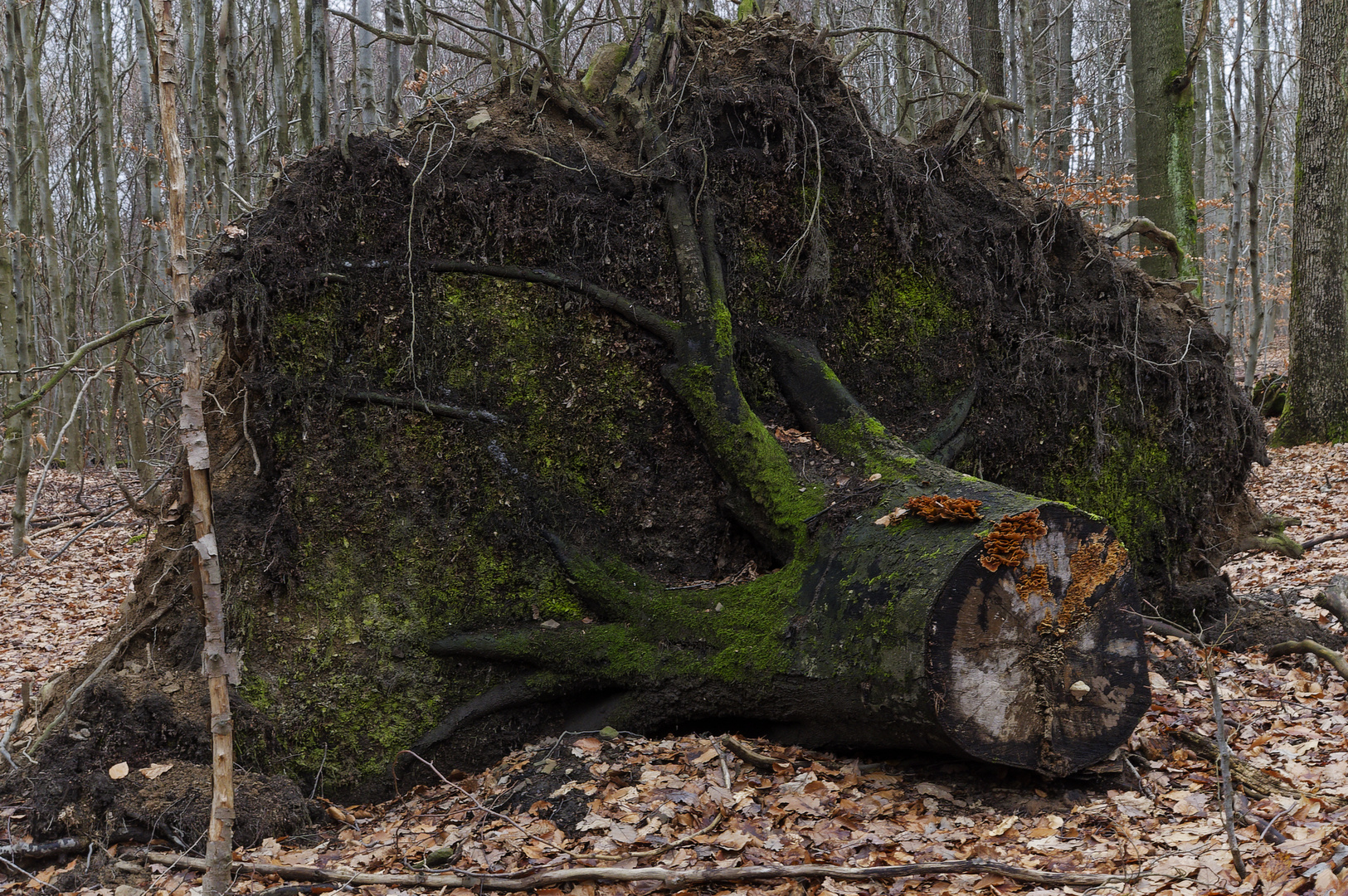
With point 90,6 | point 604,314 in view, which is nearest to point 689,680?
point 604,314

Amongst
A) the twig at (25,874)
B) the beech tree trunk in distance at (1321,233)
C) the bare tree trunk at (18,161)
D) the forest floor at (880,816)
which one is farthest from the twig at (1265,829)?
the bare tree trunk at (18,161)

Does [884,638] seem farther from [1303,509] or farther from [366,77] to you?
[1303,509]

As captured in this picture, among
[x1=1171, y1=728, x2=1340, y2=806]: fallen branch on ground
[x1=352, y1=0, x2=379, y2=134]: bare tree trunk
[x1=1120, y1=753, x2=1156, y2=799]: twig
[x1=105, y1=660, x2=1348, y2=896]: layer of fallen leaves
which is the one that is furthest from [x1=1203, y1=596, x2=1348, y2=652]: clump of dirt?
[x1=352, y1=0, x2=379, y2=134]: bare tree trunk

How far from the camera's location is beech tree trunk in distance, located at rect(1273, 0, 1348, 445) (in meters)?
11.3

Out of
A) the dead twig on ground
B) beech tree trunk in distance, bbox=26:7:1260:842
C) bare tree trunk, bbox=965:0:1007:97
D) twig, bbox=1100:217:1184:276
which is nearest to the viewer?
the dead twig on ground

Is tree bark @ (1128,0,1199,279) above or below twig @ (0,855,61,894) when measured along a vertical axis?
above

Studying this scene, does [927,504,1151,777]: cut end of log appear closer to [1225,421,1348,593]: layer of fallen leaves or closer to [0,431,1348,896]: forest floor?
[0,431,1348,896]: forest floor

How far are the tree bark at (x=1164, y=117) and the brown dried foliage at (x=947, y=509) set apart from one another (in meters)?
7.34

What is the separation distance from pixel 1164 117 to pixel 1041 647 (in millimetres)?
8772

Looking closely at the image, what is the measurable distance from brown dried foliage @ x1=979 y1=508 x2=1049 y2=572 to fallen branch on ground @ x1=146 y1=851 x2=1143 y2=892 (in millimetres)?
1178

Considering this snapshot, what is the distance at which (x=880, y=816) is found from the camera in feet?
12.1

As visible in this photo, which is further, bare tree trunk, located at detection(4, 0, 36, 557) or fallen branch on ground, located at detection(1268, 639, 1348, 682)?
bare tree trunk, located at detection(4, 0, 36, 557)

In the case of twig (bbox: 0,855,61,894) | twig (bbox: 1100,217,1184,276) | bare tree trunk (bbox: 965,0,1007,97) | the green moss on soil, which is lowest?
twig (bbox: 0,855,61,894)

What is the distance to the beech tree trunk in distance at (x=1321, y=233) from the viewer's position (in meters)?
11.3
